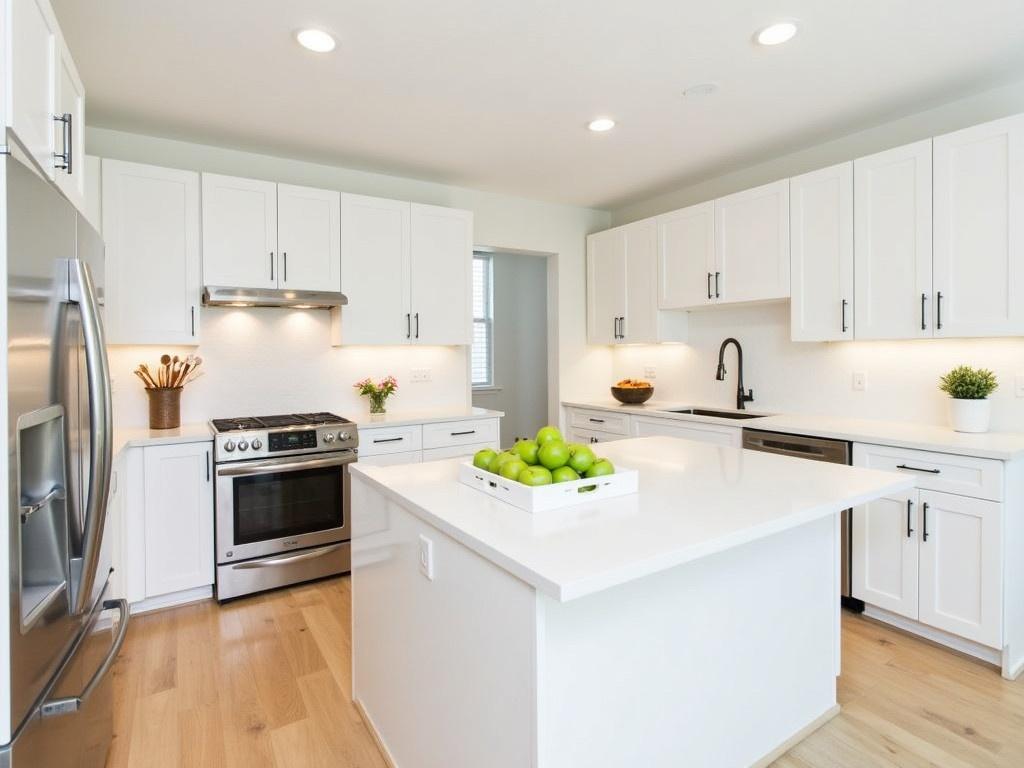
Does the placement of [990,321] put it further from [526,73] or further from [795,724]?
[526,73]

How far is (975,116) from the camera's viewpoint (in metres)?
2.86

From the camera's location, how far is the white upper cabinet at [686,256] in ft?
12.7

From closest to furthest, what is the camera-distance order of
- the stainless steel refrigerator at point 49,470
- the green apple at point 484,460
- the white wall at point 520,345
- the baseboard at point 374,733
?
the stainless steel refrigerator at point 49,470
the green apple at point 484,460
the baseboard at point 374,733
the white wall at point 520,345

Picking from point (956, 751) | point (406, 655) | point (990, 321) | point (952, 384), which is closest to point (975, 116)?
point (990, 321)

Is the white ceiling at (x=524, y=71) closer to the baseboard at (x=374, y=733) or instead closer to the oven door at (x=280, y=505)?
the oven door at (x=280, y=505)

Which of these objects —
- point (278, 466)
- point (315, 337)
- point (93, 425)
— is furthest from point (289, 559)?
point (93, 425)

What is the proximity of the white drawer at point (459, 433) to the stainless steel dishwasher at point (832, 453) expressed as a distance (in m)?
1.74

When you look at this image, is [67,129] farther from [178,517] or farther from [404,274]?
[404,274]

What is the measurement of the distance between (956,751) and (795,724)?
535 mm

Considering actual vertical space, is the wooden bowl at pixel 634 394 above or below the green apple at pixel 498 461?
above

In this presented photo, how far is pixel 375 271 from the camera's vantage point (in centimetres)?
373

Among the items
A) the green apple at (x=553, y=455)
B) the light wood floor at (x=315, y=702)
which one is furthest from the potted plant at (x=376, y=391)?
the green apple at (x=553, y=455)

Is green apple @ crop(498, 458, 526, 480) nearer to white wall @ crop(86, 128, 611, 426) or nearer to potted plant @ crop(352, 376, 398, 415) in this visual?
potted plant @ crop(352, 376, 398, 415)

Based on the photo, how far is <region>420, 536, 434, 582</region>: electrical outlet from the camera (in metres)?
1.54
